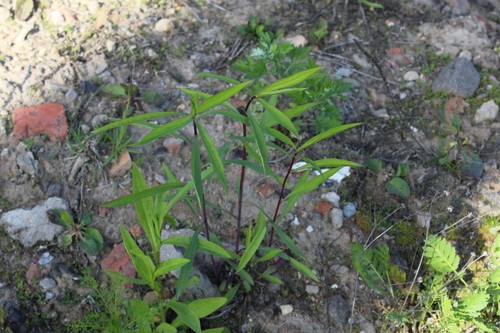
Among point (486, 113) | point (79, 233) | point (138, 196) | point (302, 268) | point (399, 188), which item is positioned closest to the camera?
point (138, 196)

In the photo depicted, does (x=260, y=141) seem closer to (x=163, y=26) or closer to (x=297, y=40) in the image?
(x=297, y=40)

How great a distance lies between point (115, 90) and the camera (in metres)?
3.25

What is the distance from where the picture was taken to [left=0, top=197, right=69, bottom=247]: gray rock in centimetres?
277

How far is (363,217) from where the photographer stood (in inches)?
115

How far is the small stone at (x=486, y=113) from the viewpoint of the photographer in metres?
3.35

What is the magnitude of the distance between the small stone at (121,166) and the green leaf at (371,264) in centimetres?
121

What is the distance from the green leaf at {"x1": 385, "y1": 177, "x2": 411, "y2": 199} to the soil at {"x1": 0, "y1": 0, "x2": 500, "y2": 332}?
3 centimetres

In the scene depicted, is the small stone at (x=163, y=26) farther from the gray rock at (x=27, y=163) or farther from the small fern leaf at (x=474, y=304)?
the small fern leaf at (x=474, y=304)

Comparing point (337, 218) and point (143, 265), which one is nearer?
point (143, 265)

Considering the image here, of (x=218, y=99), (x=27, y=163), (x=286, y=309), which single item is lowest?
(x=286, y=309)

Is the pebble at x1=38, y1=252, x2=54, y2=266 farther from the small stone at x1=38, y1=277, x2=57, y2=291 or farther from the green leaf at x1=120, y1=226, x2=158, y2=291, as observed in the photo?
the green leaf at x1=120, y1=226, x2=158, y2=291

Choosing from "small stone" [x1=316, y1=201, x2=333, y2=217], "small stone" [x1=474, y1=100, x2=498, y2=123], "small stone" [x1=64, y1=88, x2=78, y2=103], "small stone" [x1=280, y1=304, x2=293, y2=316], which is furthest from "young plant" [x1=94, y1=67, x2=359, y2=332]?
"small stone" [x1=474, y1=100, x2=498, y2=123]

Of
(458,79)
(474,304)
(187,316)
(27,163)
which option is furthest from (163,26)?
(474,304)

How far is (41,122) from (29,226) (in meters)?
0.63
